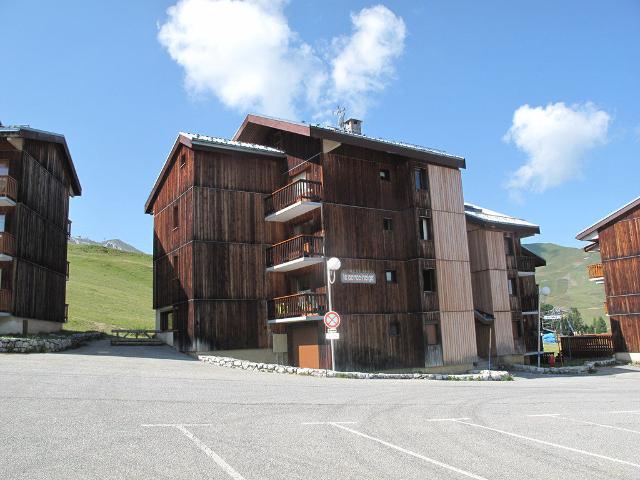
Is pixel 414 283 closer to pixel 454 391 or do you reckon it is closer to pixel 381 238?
pixel 381 238

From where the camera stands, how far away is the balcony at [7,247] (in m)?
27.9

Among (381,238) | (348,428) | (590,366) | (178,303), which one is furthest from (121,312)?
(348,428)

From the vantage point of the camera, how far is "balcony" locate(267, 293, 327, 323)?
26.5m

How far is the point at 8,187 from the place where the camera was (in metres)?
28.6

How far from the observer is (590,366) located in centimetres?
3309

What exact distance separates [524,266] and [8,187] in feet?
101

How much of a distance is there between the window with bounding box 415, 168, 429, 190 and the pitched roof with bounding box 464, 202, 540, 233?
5.71 meters

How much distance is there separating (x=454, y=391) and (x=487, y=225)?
18.3m

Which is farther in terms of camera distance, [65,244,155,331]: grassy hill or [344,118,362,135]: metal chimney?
[65,244,155,331]: grassy hill

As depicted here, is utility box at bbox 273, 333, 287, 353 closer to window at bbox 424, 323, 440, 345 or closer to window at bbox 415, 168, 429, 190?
window at bbox 424, 323, 440, 345

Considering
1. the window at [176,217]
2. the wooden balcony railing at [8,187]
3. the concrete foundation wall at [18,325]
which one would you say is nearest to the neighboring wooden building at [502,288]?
the window at [176,217]

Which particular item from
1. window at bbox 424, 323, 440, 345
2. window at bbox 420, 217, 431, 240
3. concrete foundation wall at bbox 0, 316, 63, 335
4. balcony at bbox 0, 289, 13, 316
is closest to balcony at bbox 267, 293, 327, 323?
window at bbox 424, 323, 440, 345

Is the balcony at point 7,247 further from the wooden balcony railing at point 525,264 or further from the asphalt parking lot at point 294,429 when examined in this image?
the wooden balcony railing at point 525,264

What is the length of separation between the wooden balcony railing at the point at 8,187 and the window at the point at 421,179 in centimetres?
2051
